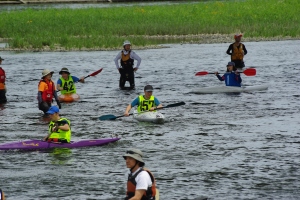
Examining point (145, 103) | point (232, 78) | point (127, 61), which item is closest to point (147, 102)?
point (145, 103)

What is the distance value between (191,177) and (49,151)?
451 cm

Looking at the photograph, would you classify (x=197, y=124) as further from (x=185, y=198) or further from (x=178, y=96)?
(x=185, y=198)

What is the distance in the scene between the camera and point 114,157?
22391mm

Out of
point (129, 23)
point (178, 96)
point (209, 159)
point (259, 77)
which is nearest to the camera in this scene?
point (209, 159)

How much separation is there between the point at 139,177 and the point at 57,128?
8226 mm

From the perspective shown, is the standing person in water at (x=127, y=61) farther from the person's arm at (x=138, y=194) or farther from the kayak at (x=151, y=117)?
the person's arm at (x=138, y=194)

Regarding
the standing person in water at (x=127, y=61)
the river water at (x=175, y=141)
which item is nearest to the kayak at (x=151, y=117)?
the river water at (x=175, y=141)

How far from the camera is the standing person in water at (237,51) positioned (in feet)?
113

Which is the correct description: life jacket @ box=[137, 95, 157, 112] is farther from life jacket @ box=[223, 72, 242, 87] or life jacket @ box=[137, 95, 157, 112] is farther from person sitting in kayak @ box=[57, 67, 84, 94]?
life jacket @ box=[223, 72, 242, 87]

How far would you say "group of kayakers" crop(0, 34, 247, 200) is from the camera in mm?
13742

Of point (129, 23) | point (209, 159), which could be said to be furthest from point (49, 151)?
point (129, 23)

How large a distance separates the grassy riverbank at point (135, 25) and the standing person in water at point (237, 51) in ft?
70.4

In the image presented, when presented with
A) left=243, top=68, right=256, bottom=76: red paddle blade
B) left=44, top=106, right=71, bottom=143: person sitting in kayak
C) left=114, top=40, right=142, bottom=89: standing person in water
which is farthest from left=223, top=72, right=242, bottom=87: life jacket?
left=44, top=106, right=71, bottom=143: person sitting in kayak

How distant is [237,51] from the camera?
3469 centimetres
